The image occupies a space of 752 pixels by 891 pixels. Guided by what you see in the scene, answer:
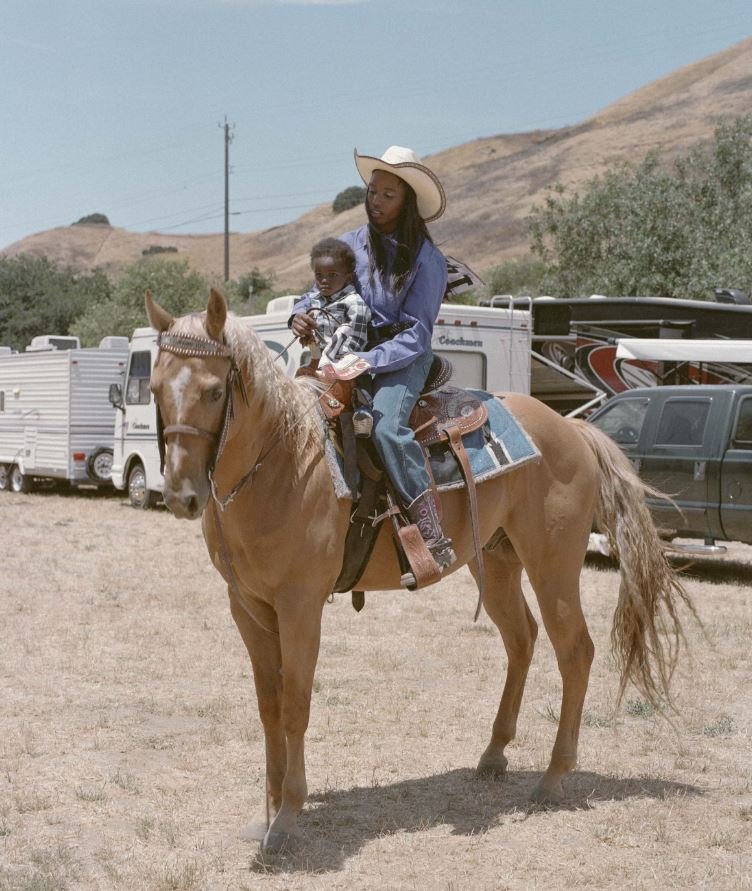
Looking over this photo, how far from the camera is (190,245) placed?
131m

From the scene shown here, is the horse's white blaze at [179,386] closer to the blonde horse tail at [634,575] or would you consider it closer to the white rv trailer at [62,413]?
the blonde horse tail at [634,575]

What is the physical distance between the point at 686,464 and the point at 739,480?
26.5 inches

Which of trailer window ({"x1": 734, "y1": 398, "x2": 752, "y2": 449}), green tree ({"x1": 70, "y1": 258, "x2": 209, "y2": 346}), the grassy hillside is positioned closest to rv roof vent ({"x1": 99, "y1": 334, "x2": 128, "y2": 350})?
trailer window ({"x1": 734, "y1": 398, "x2": 752, "y2": 449})

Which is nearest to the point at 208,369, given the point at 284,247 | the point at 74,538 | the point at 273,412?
the point at 273,412

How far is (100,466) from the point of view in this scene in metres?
20.7

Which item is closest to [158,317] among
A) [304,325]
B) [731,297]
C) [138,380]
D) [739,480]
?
[304,325]

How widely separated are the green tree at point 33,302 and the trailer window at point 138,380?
3262cm

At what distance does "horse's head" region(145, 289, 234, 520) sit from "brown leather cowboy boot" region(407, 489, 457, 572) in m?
1.00

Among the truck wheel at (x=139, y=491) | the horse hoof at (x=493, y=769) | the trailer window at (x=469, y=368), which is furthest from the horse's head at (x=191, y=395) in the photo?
the truck wheel at (x=139, y=491)

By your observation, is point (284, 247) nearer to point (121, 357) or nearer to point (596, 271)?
point (596, 271)

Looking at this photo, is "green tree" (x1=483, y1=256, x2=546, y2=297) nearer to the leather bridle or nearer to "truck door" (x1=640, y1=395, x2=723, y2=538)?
"truck door" (x1=640, y1=395, x2=723, y2=538)

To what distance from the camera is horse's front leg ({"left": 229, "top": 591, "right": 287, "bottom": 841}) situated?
4582 millimetres

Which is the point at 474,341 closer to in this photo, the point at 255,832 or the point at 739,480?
the point at 739,480

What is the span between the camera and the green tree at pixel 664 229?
1205 inches
